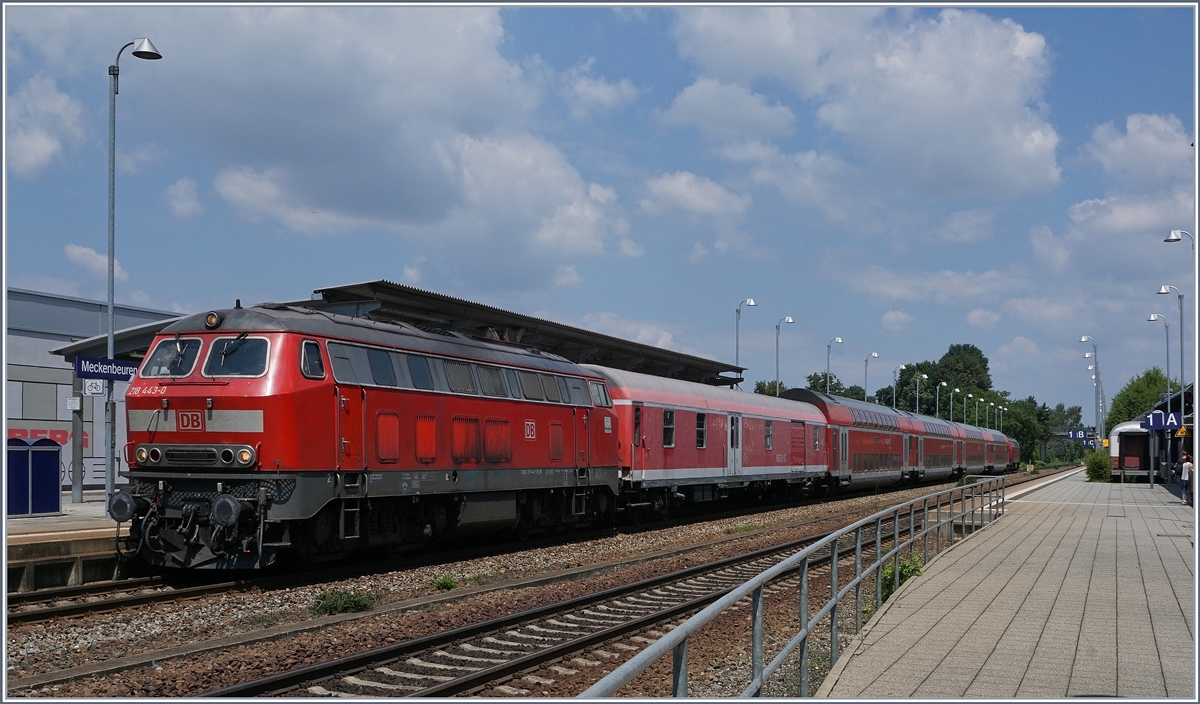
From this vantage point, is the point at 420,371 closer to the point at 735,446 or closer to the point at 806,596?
the point at 806,596

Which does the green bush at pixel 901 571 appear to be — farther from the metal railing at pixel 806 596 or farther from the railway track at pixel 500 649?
the railway track at pixel 500 649

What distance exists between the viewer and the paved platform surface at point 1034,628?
7.71 metres

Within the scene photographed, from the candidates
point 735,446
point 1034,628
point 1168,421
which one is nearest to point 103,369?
point 735,446

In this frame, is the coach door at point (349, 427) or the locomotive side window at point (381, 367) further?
the locomotive side window at point (381, 367)

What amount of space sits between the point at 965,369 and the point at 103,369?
160 m

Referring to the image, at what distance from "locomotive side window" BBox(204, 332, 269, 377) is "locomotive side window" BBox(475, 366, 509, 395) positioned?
14.1ft

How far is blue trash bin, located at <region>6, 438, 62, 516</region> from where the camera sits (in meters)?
20.3

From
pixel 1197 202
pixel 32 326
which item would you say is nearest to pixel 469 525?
pixel 1197 202

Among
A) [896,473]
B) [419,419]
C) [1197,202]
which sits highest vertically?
[1197,202]

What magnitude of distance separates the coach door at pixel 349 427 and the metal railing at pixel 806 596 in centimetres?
594

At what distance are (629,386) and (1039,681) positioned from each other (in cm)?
1572

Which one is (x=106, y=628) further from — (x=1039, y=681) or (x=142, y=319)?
(x=142, y=319)

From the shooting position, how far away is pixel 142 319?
4403 centimetres

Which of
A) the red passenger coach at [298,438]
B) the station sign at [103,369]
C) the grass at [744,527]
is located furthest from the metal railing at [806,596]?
the station sign at [103,369]
